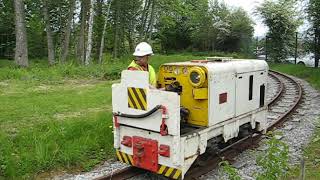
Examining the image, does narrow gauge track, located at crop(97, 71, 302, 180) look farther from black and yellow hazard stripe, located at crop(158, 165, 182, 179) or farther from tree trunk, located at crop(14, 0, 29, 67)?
tree trunk, located at crop(14, 0, 29, 67)

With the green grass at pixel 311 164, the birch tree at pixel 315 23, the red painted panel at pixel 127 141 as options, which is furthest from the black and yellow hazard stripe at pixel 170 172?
the birch tree at pixel 315 23

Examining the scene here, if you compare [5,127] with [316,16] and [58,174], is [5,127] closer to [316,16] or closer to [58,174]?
[58,174]

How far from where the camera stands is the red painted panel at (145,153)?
6289 mm

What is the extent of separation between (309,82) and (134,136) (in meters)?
16.1

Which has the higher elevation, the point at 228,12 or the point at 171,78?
the point at 228,12

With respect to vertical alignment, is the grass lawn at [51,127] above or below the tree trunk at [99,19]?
below

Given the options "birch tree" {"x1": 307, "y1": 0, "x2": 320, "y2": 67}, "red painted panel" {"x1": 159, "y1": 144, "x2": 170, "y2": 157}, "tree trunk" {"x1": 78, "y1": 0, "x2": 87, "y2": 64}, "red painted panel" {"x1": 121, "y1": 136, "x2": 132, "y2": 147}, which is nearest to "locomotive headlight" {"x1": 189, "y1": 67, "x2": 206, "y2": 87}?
"red painted panel" {"x1": 159, "y1": 144, "x2": 170, "y2": 157}

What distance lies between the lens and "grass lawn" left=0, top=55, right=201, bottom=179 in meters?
7.14

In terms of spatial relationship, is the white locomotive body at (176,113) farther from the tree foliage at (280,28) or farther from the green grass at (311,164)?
the tree foliage at (280,28)

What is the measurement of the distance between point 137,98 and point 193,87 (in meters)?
0.99

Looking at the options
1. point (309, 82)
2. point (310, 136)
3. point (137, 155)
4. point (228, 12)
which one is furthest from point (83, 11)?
point (228, 12)

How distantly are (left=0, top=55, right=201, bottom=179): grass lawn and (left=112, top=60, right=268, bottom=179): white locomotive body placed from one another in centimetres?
126

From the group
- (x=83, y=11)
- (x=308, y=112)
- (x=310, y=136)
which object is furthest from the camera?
(x=83, y=11)

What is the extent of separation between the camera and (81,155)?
25.1ft
